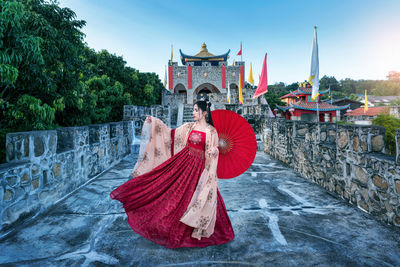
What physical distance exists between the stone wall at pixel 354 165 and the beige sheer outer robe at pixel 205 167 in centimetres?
200

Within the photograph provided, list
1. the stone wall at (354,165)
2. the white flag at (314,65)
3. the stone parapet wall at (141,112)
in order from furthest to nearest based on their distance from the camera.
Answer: the stone parapet wall at (141,112)
the white flag at (314,65)
the stone wall at (354,165)

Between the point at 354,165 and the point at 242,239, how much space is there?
6.77ft

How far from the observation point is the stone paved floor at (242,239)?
78.1 inches

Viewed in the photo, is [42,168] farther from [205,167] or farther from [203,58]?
[203,58]

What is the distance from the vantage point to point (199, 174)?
2449 millimetres

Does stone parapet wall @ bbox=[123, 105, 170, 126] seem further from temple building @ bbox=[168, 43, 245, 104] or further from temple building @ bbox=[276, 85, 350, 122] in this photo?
temple building @ bbox=[168, 43, 245, 104]

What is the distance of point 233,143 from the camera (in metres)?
2.66

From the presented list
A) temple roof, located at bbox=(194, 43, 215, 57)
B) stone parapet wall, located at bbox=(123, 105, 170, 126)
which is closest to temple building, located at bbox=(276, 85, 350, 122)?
temple roof, located at bbox=(194, 43, 215, 57)

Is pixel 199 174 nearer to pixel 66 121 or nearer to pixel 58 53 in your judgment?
pixel 58 53

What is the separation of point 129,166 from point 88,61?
8.71 metres

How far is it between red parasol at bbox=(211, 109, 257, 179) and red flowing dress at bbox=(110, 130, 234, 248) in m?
0.30

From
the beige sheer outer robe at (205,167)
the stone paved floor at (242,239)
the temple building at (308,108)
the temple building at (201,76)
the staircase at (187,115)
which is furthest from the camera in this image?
the temple building at (201,76)

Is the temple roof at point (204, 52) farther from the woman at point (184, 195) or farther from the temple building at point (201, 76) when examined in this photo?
the woman at point (184, 195)

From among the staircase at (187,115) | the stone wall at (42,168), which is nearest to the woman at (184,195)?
the stone wall at (42,168)
